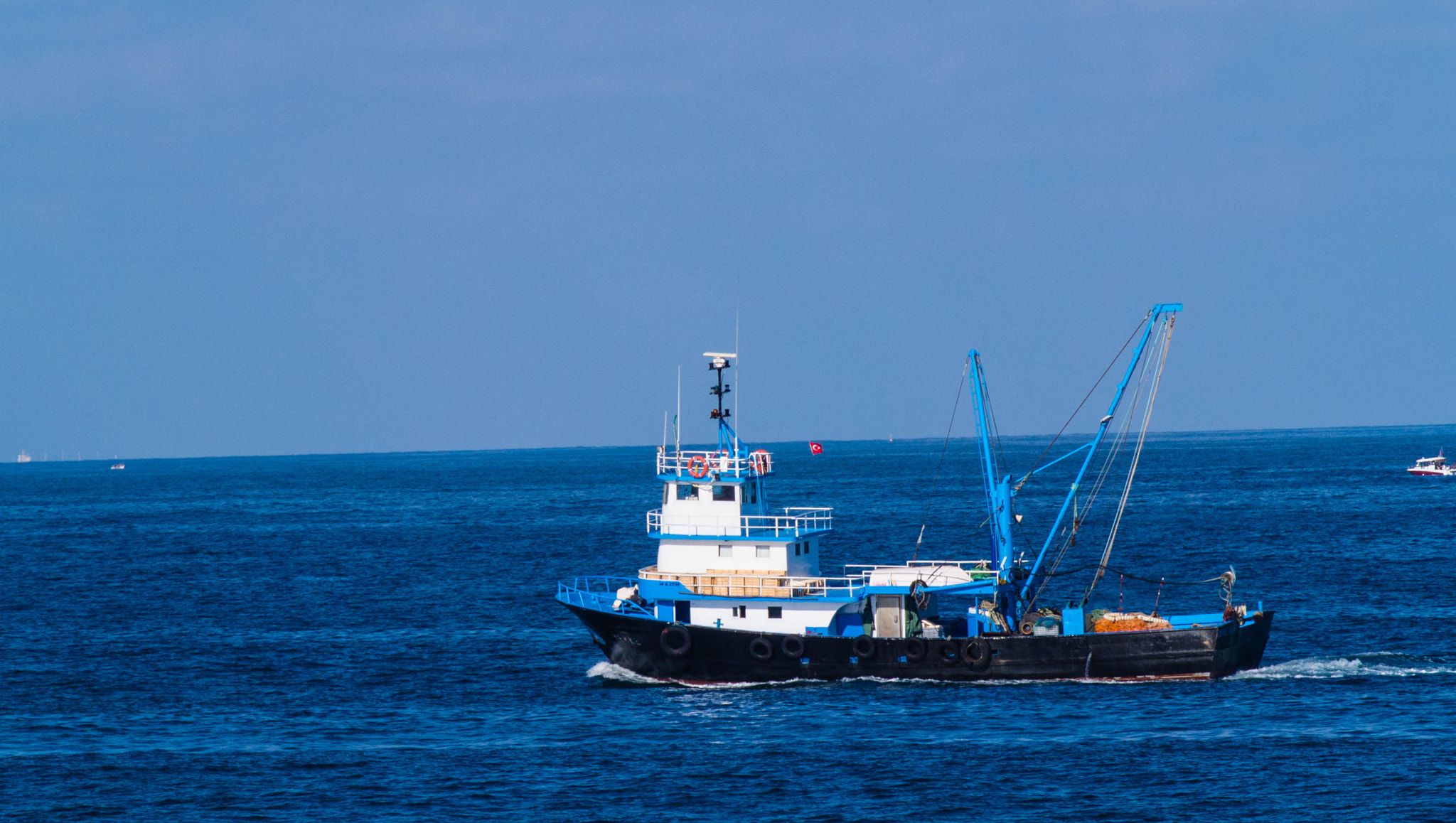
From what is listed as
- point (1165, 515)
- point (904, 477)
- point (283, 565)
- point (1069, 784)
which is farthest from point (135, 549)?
point (904, 477)

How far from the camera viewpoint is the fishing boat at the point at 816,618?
46500mm

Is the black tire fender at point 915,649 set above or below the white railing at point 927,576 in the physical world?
below

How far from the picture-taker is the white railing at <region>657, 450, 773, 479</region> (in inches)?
1925

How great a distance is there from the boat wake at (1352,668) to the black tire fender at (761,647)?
49.3 ft

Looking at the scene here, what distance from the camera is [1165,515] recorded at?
11612cm

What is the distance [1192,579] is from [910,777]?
4357cm

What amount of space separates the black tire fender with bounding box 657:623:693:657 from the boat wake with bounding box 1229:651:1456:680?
17655 millimetres

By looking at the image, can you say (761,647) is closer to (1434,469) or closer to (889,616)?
(889,616)

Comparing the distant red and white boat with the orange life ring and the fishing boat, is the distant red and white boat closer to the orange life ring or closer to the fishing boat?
the fishing boat

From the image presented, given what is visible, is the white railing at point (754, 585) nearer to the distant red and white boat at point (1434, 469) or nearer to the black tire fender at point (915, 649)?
the black tire fender at point (915, 649)

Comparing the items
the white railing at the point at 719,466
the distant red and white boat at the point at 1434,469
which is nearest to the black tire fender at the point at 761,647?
the white railing at the point at 719,466

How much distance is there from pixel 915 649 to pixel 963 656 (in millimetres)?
1534

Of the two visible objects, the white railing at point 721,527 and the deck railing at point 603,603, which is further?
the deck railing at point 603,603

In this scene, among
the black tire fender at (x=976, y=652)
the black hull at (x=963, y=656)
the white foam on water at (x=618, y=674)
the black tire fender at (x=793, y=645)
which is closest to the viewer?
the black hull at (x=963, y=656)
